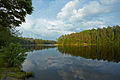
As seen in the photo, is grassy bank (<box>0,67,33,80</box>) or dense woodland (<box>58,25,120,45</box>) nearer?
grassy bank (<box>0,67,33,80</box>)

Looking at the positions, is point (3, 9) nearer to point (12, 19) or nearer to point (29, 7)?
point (12, 19)

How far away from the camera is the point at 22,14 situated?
11836 millimetres

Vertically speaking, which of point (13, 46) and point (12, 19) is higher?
point (12, 19)

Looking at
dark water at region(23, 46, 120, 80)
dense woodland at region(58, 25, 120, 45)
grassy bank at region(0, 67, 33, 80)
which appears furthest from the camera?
dense woodland at region(58, 25, 120, 45)

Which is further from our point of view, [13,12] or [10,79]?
[13,12]

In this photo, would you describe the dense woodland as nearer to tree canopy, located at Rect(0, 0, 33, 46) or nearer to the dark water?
the dark water

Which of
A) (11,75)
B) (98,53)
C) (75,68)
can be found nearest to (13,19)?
(11,75)

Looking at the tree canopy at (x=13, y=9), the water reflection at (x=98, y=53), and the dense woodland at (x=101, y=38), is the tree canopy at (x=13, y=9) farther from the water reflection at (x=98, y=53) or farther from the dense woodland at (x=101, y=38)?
the dense woodland at (x=101, y=38)

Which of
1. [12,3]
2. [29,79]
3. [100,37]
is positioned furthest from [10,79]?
[100,37]

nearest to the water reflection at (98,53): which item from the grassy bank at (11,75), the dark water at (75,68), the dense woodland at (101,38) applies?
the dark water at (75,68)

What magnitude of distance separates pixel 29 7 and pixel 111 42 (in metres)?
144

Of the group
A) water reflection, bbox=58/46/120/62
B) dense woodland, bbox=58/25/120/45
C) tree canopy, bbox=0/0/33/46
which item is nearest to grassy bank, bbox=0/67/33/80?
tree canopy, bbox=0/0/33/46

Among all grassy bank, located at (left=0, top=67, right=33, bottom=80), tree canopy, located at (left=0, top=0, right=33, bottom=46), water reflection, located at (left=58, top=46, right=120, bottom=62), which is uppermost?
tree canopy, located at (left=0, top=0, right=33, bottom=46)

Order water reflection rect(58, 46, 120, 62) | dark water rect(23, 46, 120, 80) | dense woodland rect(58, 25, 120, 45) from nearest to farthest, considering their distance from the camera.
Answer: dark water rect(23, 46, 120, 80) < water reflection rect(58, 46, 120, 62) < dense woodland rect(58, 25, 120, 45)
